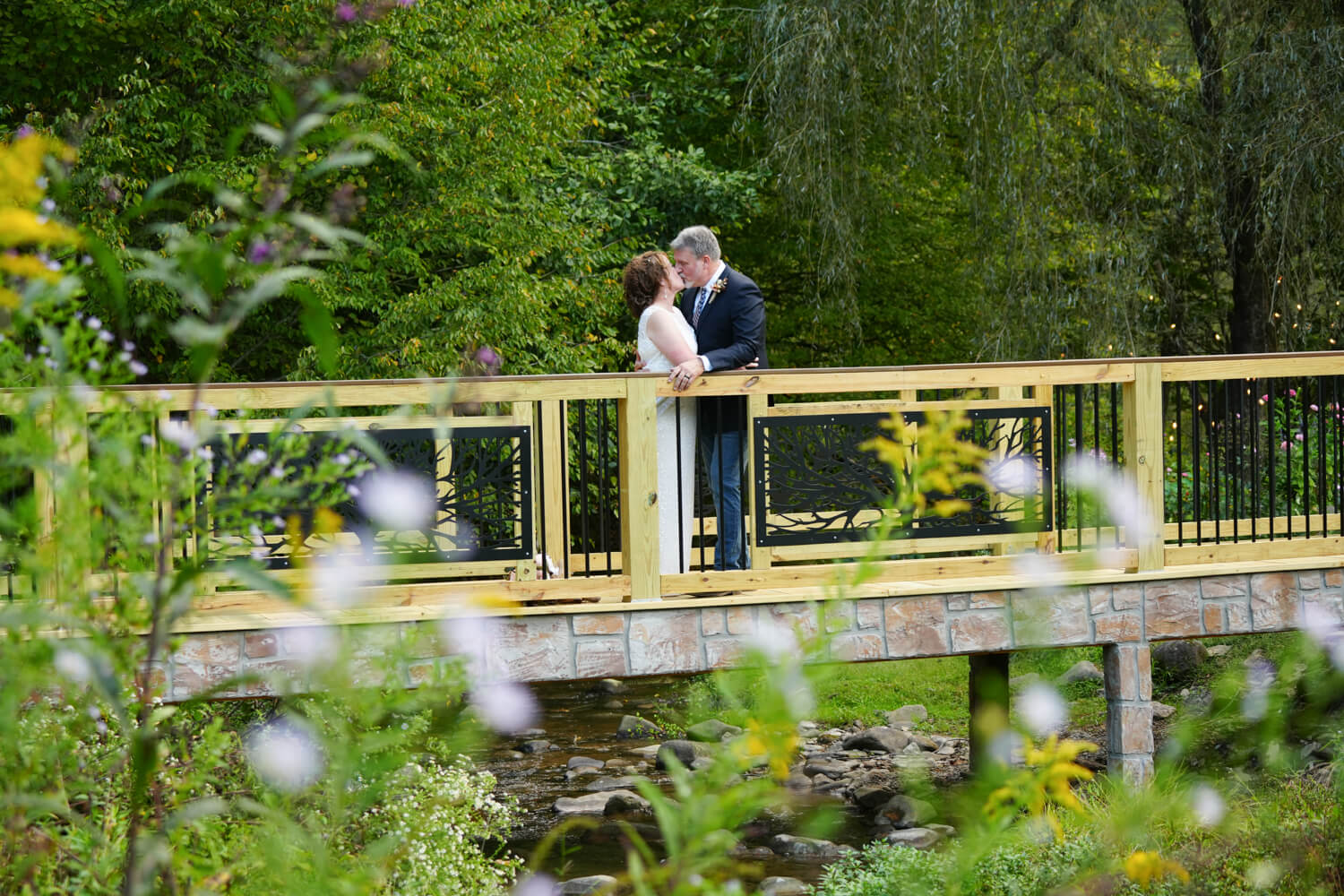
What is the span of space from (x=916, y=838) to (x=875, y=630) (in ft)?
4.99

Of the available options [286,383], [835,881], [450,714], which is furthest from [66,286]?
[835,881]

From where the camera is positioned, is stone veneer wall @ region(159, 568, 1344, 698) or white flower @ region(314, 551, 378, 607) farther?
stone veneer wall @ region(159, 568, 1344, 698)

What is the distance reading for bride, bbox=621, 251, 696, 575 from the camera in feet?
20.4

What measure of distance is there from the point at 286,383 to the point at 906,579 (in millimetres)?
3090

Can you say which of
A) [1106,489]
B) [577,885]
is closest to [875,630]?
[577,885]

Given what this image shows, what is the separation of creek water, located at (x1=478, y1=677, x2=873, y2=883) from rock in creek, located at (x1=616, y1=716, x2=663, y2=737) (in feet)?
0.27

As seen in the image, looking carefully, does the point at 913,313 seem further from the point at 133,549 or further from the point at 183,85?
the point at 133,549

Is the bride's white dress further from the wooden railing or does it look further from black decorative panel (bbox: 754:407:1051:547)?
black decorative panel (bbox: 754:407:1051:547)

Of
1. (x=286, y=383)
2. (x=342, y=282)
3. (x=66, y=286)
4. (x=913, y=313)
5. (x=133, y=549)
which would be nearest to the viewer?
(x=66, y=286)

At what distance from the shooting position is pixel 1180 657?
11.4m

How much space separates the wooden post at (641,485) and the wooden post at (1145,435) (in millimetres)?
2357

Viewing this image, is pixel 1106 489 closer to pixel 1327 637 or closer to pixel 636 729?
pixel 1327 637

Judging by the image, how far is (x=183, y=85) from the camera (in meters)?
12.2

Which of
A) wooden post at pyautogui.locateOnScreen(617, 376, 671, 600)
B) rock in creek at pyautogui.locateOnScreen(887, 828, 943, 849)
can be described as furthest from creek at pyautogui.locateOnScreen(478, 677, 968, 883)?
wooden post at pyautogui.locateOnScreen(617, 376, 671, 600)
